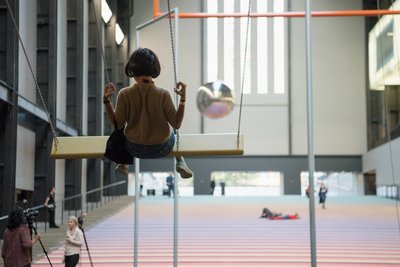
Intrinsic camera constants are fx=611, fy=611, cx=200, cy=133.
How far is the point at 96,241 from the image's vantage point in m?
16.8

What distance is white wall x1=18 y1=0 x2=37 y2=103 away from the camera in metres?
18.9

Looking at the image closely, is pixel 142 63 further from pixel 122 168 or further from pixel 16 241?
pixel 16 241

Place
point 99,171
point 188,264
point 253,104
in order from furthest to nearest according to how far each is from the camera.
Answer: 1. point 253,104
2. point 99,171
3. point 188,264

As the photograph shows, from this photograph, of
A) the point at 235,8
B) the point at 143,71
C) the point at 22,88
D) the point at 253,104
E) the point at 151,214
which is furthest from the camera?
the point at 253,104

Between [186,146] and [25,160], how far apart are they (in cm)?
1533

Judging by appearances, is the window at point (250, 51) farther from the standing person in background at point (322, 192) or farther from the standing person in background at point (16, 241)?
the standing person in background at point (16, 241)

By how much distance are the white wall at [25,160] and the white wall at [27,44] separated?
1.22 meters

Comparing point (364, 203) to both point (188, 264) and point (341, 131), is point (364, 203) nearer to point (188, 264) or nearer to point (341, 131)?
point (341, 131)

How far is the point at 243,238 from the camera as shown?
17.4 m

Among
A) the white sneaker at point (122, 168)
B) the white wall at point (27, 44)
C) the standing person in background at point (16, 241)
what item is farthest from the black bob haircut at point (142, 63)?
the white wall at point (27, 44)

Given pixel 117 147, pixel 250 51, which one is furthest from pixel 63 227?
pixel 250 51

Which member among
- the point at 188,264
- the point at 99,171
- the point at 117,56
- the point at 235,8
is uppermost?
the point at 235,8

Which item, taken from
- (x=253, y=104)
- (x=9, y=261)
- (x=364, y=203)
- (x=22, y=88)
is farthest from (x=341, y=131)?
(x=9, y=261)

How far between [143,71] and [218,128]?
1317 inches
